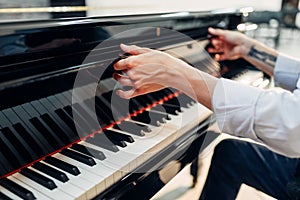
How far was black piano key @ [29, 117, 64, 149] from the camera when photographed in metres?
0.75

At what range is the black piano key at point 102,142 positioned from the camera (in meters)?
0.80

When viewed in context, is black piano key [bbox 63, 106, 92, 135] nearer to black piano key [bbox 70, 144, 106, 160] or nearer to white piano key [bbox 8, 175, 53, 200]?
black piano key [bbox 70, 144, 106, 160]

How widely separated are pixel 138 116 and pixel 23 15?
484 millimetres

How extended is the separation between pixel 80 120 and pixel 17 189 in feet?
0.84

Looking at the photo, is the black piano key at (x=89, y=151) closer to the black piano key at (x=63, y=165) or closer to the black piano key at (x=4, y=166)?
the black piano key at (x=63, y=165)

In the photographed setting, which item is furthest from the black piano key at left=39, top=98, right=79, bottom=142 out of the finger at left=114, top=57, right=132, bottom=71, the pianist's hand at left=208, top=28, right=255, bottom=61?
the pianist's hand at left=208, top=28, right=255, bottom=61

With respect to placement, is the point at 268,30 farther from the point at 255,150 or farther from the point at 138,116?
the point at 138,116

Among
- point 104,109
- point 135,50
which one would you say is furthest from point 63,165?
point 135,50

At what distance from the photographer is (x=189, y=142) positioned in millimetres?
989

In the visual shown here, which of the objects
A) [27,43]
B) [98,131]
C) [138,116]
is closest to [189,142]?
[138,116]

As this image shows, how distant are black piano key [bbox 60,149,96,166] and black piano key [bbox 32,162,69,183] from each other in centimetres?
6

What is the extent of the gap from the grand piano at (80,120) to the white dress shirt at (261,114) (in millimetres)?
199

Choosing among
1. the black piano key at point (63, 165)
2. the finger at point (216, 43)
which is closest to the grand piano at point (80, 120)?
the black piano key at point (63, 165)

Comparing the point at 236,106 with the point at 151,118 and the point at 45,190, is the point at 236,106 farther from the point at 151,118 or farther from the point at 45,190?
the point at 45,190
